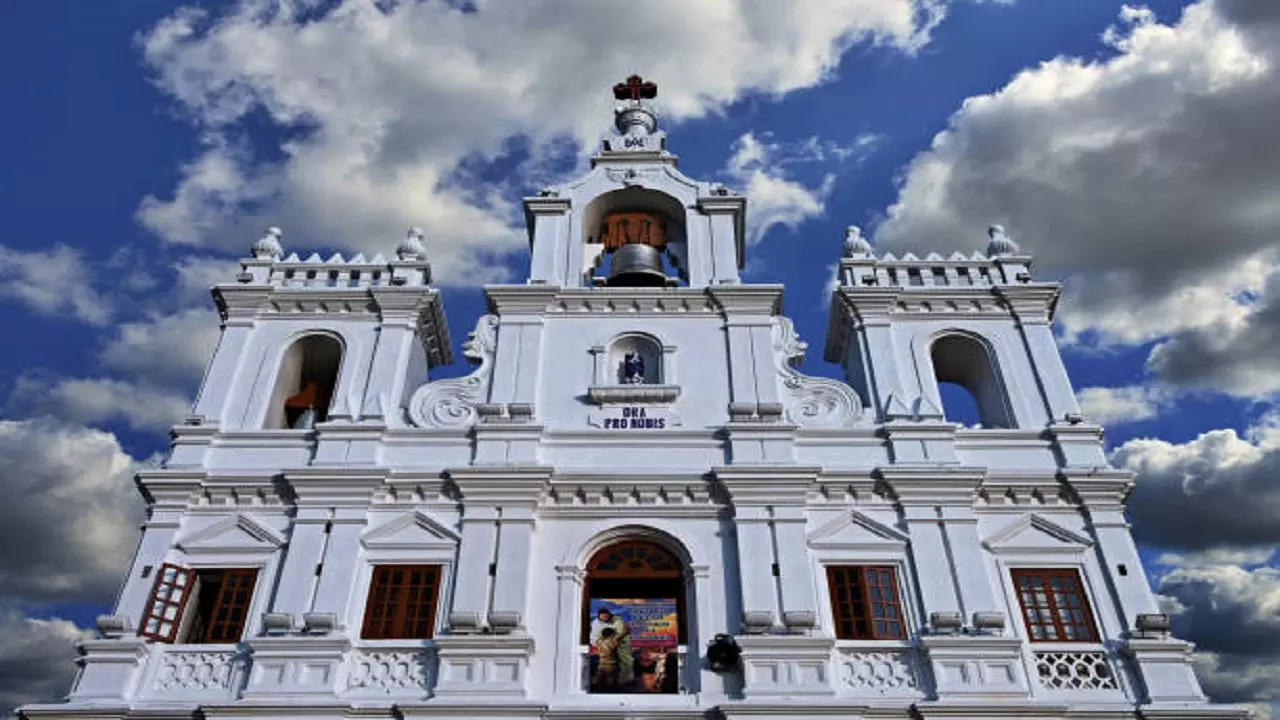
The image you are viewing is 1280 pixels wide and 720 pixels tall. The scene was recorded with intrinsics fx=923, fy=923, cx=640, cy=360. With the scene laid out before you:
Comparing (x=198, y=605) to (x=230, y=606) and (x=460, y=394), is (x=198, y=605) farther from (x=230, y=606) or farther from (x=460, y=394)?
(x=460, y=394)

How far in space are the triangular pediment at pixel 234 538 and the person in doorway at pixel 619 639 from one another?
630 centimetres

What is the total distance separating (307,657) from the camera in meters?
16.0

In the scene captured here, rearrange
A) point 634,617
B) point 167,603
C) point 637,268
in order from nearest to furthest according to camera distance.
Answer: point 167,603 → point 634,617 → point 637,268

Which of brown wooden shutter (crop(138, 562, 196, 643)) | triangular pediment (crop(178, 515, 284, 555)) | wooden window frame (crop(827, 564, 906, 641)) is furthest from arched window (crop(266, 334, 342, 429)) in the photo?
wooden window frame (crop(827, 564, 906, 641))

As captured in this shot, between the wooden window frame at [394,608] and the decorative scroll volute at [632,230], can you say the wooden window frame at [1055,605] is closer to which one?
the wooden window frame at [394,608]

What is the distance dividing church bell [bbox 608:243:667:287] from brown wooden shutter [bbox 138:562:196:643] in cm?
1147

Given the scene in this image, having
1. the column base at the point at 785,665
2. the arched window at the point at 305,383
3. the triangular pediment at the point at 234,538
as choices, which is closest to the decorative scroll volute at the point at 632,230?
the arched window at the point at 305,383

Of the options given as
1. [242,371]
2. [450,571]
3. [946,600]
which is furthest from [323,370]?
[946,600]

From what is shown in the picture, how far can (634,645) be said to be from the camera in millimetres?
16562

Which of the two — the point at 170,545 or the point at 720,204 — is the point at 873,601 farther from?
the point at 170,545

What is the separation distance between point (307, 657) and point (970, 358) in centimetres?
1574

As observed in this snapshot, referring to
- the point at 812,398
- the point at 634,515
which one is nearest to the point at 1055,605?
the point at 812,398

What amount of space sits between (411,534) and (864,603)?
8665 millimetres

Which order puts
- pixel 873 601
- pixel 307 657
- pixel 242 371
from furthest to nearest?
pixel 242 371
pixel 873 601
pixel 307 657
